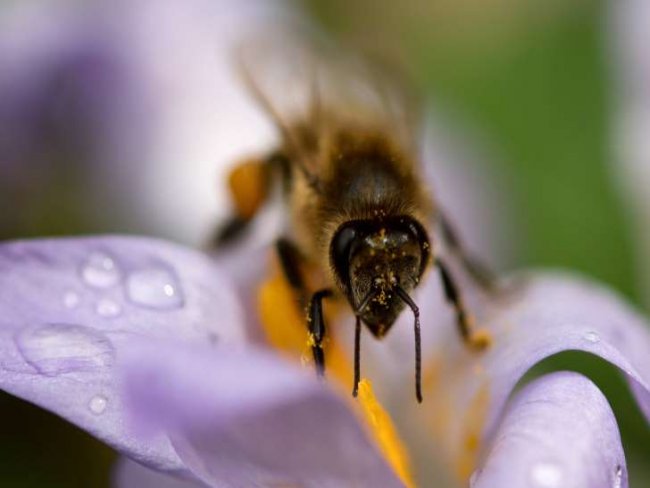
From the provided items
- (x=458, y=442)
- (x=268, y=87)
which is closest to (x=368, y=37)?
(x=268, y=87)

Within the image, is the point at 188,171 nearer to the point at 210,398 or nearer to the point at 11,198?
the point at 11,198

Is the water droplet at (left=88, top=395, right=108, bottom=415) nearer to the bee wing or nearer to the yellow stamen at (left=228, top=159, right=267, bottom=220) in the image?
the bee wing

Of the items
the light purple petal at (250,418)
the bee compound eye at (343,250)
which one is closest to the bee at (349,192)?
the bee compound eye at (343,250)

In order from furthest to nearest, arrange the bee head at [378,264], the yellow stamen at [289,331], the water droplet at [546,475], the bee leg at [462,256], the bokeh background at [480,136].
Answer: the bokeh background at [480,136]
the bee leg at [462,256]
the yellow stamen at [289,331]
the bee head at [378,264]
the water droplet at [546,475]

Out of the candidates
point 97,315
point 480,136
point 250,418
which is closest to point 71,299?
point 97,315

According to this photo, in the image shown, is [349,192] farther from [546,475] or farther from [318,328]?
[546,475]

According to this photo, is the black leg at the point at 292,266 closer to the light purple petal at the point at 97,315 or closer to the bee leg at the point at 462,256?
the light purple petal at the point at 97,315
